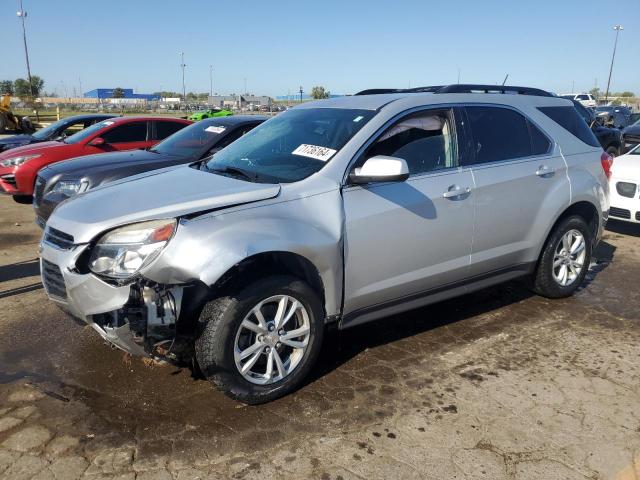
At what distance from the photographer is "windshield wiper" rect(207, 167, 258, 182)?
3511 millimetres

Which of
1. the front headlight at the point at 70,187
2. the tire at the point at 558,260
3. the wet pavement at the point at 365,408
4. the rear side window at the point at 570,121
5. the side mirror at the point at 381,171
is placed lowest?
the wet pavement at the point at 365,408

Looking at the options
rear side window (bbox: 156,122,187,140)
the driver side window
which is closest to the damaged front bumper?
the driver side window

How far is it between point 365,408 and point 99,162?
5000mm

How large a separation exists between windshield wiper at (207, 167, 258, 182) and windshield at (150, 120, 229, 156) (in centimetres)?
325

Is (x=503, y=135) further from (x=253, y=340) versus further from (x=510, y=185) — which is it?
(x=253, y=340)

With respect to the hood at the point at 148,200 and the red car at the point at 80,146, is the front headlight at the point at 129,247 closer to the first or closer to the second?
the hood at the point at 148,200

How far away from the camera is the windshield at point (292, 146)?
351 cm

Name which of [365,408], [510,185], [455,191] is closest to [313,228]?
[365,408]

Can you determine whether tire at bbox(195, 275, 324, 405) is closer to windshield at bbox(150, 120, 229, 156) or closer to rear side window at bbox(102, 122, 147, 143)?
windshield at bbox(150, 120, 229, 156)

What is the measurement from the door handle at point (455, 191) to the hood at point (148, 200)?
1.27 metres

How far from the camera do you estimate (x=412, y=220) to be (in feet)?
11.9

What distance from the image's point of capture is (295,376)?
3.32 meters

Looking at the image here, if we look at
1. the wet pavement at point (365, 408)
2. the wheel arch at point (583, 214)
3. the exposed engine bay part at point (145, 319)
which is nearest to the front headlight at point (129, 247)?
the exposed engine bay part at point (145, 319)

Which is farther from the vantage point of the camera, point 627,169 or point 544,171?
point 627,169
